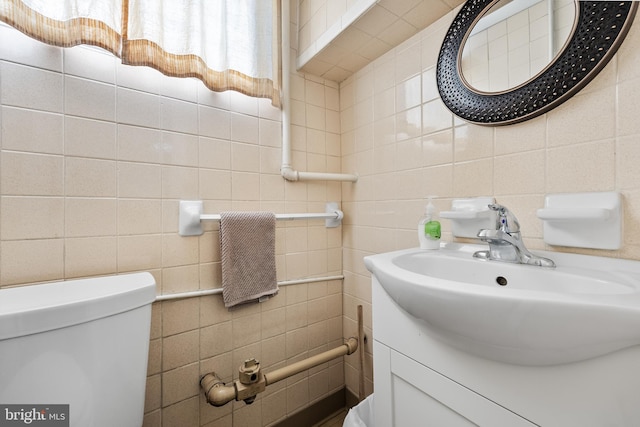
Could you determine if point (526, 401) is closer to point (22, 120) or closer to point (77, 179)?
point (77, 179)

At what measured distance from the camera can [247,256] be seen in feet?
3.18

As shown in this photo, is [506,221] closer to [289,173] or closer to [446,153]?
[446,153]

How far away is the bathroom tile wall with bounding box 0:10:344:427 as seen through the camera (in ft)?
2.32

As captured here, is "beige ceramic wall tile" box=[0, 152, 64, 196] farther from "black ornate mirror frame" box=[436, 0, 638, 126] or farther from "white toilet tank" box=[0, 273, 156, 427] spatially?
"black ornate mirror frame" box=[436, 0, 638, 126]

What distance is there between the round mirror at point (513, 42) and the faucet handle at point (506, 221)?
1.19 feet

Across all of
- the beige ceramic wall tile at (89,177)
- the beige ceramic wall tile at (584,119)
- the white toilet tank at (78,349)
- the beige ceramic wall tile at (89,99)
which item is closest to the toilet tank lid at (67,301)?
the white toilet tank at (78,349)

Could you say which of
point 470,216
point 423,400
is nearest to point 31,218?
point 423,400

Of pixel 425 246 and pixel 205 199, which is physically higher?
pixel 205 199

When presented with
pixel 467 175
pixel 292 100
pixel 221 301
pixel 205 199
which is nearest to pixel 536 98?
pixel 467 175

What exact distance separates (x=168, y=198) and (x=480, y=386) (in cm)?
98

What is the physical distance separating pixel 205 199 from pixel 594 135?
3.68 ft

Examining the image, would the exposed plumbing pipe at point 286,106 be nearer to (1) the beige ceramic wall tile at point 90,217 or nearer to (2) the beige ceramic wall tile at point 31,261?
(1) the beige ceramic wall tile at point 90,217

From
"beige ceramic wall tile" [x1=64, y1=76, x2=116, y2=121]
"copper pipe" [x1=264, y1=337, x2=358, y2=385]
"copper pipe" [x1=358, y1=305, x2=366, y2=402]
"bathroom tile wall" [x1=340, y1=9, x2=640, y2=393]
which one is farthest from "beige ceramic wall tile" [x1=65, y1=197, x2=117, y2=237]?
"copper pipe" [x1=358, y1=305, x2=366, y2=402]

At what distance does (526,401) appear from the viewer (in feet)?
1.35
